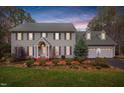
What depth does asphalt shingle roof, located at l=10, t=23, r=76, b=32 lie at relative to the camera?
1377 centimetres

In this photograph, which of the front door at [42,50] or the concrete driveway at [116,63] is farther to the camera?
the front door at [42,50]

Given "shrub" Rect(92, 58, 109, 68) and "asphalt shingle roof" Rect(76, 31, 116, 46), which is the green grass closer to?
"shrub" Rect(92, 58, 109, 68)

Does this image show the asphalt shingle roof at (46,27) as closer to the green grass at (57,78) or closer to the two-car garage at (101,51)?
the two-car garage at (101,51)

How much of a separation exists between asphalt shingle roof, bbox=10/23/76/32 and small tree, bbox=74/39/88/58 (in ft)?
1.67

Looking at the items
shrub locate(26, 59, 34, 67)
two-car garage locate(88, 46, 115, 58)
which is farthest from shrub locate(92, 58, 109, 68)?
shrub locate(26, 59, 34, 67)

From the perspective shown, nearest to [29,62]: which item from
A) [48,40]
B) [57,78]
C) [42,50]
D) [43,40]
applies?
[42,50]

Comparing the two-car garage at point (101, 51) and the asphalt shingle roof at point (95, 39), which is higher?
the asphalt shingle roof at point (95, 39)

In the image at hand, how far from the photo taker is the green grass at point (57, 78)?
13.4 meters

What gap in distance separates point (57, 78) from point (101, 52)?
173 cm

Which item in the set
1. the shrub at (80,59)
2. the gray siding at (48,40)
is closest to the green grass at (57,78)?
the shrub at (80,59)

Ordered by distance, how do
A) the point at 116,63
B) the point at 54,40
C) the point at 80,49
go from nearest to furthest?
1. the point at 116,63
2. the point at 80,49
3. the point at 54,40

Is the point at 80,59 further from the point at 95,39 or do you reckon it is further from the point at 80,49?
the point at 95,39

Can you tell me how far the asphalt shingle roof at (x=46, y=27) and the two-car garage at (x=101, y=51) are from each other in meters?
0.92

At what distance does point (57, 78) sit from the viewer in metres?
13.5
